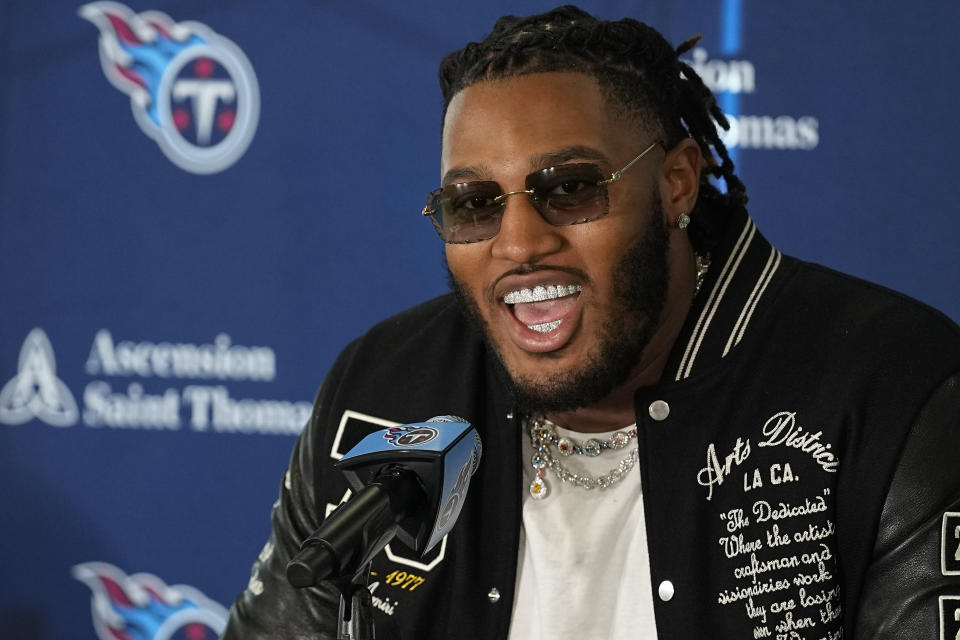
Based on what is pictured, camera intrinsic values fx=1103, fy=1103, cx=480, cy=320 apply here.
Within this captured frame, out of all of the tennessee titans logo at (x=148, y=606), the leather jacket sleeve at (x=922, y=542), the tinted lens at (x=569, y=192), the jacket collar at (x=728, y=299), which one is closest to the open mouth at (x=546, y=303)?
the tinted lens at (x=569, y=192)

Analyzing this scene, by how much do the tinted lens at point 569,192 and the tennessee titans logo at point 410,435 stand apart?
0.58 m

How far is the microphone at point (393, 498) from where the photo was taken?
3.34ft

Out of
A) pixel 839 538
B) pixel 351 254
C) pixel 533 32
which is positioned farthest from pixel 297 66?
pixel 839 538

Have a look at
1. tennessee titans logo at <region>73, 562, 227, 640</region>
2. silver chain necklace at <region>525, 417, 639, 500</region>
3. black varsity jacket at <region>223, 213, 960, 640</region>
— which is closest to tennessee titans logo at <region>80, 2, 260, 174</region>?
tennessee titans logo at <region>73, 562, 227, 640</region>

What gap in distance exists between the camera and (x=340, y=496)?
6.38 ft

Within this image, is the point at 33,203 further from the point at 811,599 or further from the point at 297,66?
the point at 811,599

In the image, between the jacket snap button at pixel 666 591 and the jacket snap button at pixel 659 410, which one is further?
the jacket snap button at pixel 659 410

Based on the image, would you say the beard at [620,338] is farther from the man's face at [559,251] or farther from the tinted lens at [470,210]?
the tinted lens at [470,210]

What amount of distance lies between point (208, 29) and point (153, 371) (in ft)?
3.16

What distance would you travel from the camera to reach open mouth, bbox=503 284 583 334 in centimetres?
172

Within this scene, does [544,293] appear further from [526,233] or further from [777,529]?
[777,529]

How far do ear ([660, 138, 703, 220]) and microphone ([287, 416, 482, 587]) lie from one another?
0.77 meters

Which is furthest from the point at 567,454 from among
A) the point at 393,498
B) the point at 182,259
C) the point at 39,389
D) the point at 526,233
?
the point at 39,389

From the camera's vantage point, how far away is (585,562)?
70.0 inches
